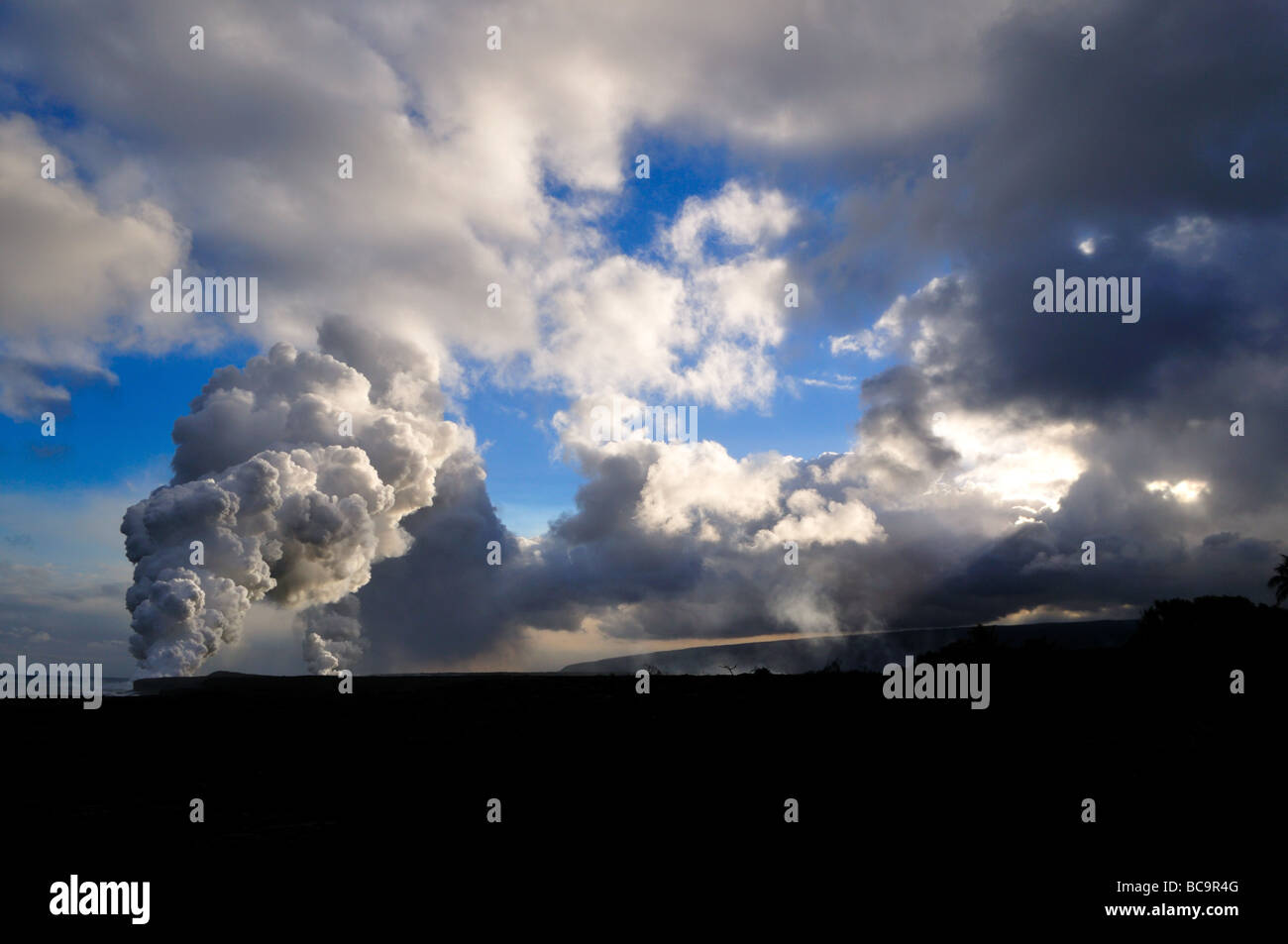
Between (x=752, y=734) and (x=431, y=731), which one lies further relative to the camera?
(x=431, y=731)

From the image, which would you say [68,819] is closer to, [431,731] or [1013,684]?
[431,731]

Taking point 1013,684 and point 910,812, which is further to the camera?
point 1013,684

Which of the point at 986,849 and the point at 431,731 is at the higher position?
the point at 986,849

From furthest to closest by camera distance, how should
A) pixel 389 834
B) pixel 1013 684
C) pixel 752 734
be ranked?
1. pixel 1013 684
2. pixel 752 734
3. pixel 389 834
